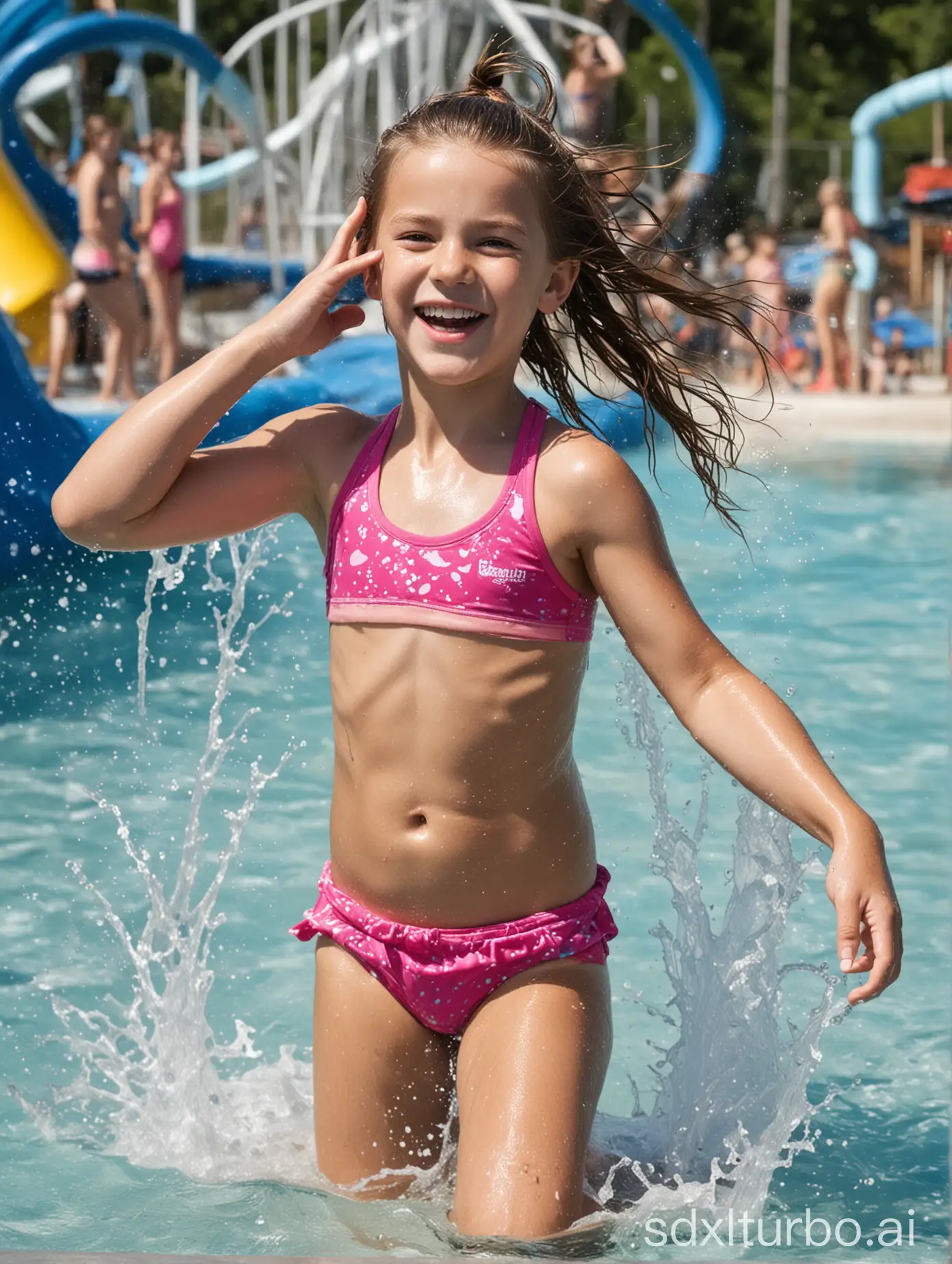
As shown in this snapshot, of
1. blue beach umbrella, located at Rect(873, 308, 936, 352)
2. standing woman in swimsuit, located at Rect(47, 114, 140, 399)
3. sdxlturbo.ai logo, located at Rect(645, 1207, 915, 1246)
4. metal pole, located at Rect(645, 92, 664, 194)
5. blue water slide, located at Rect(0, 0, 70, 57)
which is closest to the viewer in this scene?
sdxlturbo.ai logo, located at Rect(645, 1207, 915, 1246)

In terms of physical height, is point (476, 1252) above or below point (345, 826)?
below

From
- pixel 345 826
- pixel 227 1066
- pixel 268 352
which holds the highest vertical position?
pixel 268 352

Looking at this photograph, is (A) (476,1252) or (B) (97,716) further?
(B) (97,716)

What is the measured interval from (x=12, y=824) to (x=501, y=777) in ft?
8.76

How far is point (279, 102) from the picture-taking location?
14328 millimetres

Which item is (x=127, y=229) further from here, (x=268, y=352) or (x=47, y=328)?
(x=268, y=352)

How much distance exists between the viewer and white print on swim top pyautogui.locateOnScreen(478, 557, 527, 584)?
223 centimetres

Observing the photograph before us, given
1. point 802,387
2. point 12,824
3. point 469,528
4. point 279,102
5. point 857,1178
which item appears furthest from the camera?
point 279,102

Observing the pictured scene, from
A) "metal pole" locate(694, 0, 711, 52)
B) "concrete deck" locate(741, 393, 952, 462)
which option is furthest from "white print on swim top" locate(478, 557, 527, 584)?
"metal pole" locate(694, 0, 711, 52)

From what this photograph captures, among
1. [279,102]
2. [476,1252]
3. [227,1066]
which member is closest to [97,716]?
[227,1066]

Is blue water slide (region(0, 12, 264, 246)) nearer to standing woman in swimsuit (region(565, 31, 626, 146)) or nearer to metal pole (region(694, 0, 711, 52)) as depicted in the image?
standing woman in swimsuit (region(565, 31, 626, 146))

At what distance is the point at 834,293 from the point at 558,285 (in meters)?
10.8

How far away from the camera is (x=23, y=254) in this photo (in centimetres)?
942

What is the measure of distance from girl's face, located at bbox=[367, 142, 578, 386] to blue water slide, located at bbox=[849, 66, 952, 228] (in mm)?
11867
